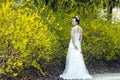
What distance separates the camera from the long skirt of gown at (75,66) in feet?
36.4

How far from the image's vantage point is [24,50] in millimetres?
9695

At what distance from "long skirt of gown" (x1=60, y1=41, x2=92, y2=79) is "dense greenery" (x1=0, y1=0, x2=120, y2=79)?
0.55m

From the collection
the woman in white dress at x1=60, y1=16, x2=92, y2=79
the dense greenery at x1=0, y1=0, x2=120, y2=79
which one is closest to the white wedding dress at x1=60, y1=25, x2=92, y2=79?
the woman in white dress at x1=60, y1=16, x2=92, y2=79

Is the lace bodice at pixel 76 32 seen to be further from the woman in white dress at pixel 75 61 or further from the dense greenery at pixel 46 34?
the dense greenery at pixel 46 34

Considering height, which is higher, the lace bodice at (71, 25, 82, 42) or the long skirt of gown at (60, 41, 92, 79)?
the lace bodice at (71, 25, 82, 42)

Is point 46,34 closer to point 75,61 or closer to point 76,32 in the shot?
point 76,32

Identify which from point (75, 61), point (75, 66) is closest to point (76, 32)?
point (75, 61)

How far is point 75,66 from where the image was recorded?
36.6 feet

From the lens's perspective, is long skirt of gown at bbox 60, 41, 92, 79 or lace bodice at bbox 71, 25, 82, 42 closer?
lace bodice at bbox 71, 25, 82, 42

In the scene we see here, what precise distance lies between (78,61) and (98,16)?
2931 mm

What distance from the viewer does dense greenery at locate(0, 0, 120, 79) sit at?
31.2ft

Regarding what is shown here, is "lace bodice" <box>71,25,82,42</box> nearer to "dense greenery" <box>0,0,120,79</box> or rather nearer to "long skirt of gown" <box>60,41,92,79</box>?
"long skirt of gown" <box>60,41,92,79</box>

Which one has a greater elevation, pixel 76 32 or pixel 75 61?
A: pixel 76 32

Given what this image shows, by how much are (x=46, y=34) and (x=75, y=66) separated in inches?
53.9
